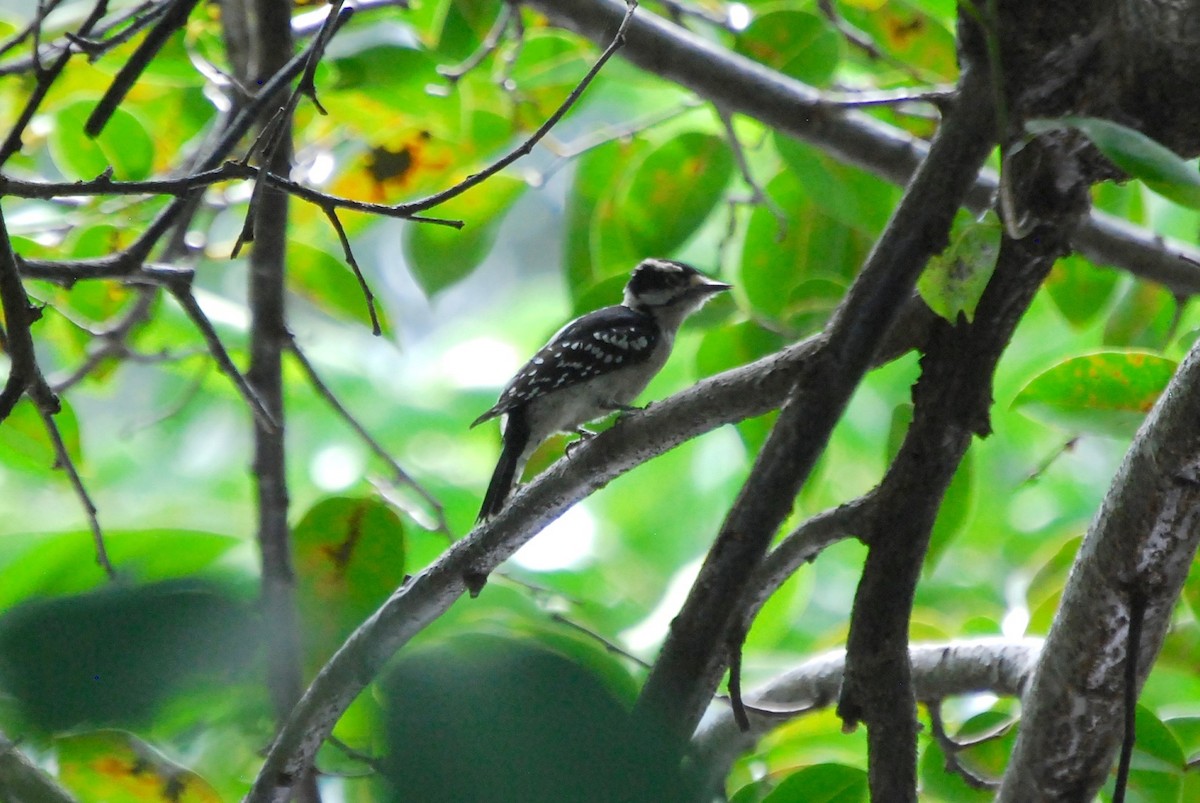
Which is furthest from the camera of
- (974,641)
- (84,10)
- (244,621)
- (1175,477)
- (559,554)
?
(559,554)

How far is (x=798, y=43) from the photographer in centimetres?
281

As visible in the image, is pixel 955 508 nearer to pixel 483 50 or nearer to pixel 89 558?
pixel 483 50

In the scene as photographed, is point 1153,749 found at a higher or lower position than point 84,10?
lower

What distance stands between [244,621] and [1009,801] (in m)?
Answer: 1.39

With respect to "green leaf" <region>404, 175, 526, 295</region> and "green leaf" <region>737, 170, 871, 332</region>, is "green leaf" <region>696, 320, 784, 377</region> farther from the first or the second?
"green leaf" <region>404, 175, 526, 295</region>

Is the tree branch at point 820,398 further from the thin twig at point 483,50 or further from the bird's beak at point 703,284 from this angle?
the bird's beak at point 703,284

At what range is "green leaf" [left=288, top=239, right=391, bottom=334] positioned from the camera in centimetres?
298

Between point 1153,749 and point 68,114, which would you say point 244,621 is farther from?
point 68,114

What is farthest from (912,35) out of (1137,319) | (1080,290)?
Result: (1137,319)

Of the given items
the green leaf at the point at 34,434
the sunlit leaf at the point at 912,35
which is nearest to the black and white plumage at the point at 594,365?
the sunlit leaf at the point at 912,35

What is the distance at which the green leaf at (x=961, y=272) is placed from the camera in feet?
4.89

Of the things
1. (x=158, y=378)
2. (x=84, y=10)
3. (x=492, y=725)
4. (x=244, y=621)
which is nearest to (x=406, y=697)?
(x=492, y=725)

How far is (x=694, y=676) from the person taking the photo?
→ 110 centimetres

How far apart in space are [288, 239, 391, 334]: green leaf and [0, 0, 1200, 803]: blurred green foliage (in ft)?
0.03
